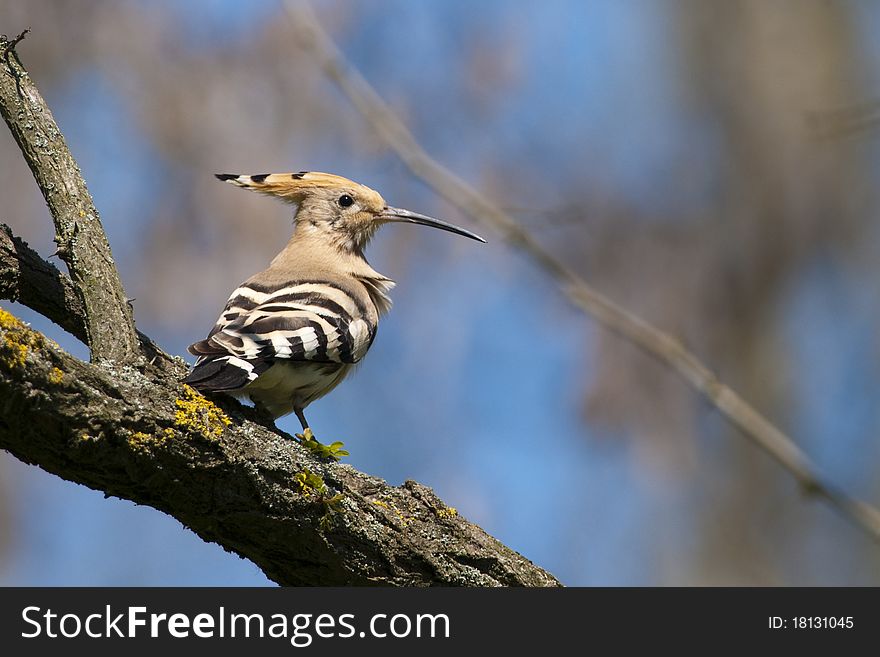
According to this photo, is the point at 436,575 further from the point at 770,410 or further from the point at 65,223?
the point at 770,410

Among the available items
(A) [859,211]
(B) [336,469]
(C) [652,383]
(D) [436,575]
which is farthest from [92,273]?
(A) [859,211]

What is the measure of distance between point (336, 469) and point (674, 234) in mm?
5501

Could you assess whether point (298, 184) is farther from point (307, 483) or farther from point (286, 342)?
point (307, 483)

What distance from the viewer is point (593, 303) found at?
312 centimetres

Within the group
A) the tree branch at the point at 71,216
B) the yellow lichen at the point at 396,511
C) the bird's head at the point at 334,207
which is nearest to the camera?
the tree branch at the point at 71,216

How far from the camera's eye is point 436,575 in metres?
3.00

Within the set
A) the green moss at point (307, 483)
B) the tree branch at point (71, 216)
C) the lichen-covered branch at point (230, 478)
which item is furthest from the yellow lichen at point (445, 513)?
the tree branch at point (71, 216)

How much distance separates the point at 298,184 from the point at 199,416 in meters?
2.42

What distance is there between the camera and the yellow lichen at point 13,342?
216 cm

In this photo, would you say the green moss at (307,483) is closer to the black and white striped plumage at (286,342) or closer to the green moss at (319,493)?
the green moss at (319,493)

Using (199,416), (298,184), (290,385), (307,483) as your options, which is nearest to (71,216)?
(199,416)

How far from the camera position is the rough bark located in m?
2.31

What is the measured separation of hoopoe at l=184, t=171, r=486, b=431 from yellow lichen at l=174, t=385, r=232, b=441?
0.40 feet
